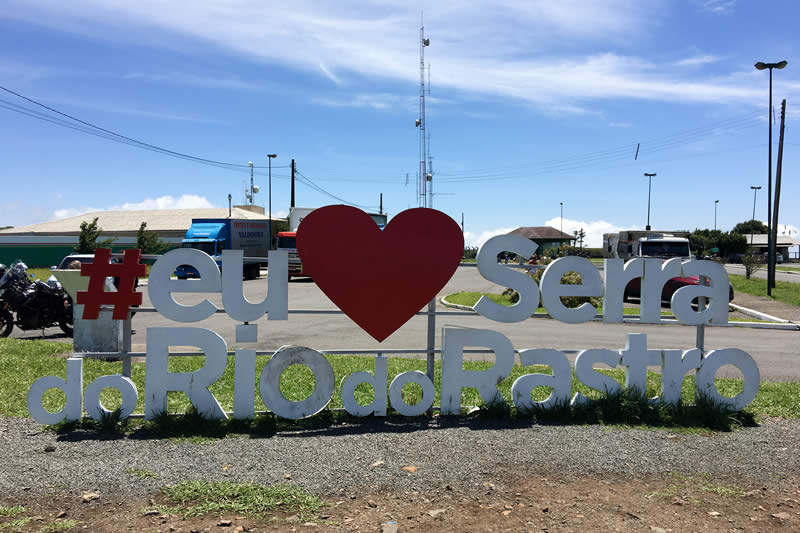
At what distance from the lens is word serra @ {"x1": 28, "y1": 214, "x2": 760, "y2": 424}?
22.0 feet

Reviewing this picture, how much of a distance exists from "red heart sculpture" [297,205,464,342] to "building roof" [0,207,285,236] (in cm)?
6171

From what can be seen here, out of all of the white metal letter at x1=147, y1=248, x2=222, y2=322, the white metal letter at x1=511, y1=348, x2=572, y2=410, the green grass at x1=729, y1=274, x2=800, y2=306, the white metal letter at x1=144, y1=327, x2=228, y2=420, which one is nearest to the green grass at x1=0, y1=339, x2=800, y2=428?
the white metal letter at x1=144, y1=327, x2=228, y2=420

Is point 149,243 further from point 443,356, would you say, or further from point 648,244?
point 443,356

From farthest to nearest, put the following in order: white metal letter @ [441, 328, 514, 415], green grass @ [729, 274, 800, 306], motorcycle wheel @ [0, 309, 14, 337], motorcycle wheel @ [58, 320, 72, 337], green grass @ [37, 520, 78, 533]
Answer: green grass @ [729, 274, 800, 306], motorcycle wheel @ [58, 320, 72, 337], motorcycle wheel @ [0, 309, 14, 337], white metal letter @ [441, 328, 514, 415], green grass @ [37, 520, 78, 533]

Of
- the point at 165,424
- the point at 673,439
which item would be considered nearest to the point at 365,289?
the point at 165,424

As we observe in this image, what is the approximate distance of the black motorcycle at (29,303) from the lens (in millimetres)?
13156

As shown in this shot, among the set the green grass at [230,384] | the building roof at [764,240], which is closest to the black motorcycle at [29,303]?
the green grass at [230,384]

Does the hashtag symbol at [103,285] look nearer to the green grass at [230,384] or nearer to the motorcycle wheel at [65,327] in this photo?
the green grass at [230,384]

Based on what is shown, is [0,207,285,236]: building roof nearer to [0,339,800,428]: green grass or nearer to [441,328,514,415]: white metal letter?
[0,339,800,428]: green grass

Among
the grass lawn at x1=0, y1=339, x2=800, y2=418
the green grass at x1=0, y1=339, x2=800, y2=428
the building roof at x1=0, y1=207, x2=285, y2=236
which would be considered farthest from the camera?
the building roof at x1=0, y1=207, x2=285, y2=236

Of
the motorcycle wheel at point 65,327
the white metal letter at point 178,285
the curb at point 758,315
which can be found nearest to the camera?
the white metal letter at point 178,285

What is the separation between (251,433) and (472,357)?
7.04 m

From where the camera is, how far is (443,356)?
734cm

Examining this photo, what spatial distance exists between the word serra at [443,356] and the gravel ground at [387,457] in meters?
0.48
